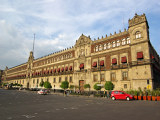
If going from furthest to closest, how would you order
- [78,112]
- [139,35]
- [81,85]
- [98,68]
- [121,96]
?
[81,85]
[98,68]
[139,35]
[121,96]
[78,112]

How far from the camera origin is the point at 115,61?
32.9 m

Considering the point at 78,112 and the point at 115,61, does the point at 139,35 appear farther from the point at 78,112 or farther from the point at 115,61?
the point at 78,112

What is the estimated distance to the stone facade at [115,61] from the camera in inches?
1105

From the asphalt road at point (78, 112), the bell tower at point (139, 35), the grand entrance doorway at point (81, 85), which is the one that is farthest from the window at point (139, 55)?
the grand entrance doorway at point (81, 85)

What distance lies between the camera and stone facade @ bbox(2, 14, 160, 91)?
28.1 meters

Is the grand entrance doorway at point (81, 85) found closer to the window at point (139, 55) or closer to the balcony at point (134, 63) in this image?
the balcony at point (134, 63)

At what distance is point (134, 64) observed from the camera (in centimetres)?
2898

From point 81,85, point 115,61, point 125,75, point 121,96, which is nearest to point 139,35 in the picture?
point 115,61

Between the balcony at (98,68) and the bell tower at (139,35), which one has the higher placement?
the bell tower at (139,35)

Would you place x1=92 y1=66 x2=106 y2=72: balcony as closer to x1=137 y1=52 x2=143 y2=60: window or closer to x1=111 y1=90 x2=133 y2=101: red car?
x1=137 y1=52 x2=143 y2=60: window

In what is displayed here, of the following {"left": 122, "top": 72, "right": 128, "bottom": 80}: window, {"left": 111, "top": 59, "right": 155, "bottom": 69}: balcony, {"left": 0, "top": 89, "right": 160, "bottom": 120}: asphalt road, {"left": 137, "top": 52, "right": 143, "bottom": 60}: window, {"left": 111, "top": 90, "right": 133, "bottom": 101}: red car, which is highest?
{"left": 137, "top": 52, "right": 143, "bottom": 60}: window

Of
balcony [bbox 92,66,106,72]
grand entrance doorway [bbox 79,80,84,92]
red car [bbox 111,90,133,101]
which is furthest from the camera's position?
grand entrance doorway [bbox 79,80,84,92]

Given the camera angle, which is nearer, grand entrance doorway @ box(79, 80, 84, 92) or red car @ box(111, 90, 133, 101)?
red car @ box(111, 90, 133, 101)

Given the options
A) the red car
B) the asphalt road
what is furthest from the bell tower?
the asphalt road
